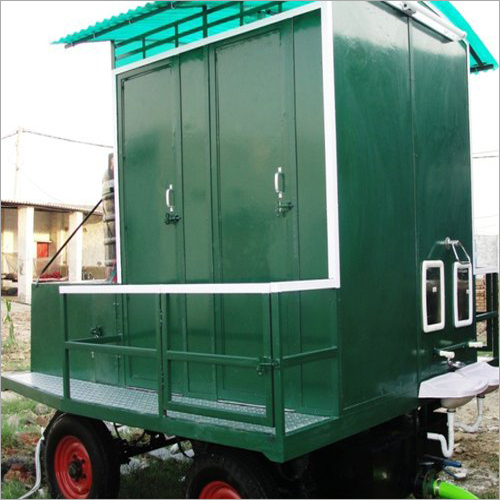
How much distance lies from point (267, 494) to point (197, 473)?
19.4 inches

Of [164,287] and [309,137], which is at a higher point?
[309,137]

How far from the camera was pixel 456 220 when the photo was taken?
16.2ft

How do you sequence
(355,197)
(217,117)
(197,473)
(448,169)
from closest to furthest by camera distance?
(197,473) → (355,197) → (217,117) → (448,169)

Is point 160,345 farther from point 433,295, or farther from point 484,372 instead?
point 484,372

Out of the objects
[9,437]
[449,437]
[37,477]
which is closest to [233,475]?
[449,437]

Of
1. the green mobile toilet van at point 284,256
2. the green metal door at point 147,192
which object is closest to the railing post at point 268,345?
the green mobile toilet van at point 284,256

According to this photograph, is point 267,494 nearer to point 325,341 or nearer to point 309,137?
point 325,341

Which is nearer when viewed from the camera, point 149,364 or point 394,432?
point 394,432

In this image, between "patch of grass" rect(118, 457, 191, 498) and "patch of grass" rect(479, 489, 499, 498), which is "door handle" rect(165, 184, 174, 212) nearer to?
"patch of grass" rect(118, 457, 191, 498)

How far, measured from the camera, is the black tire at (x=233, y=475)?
3350 mm

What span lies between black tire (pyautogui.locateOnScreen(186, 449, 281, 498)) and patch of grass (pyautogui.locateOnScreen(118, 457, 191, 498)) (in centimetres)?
137

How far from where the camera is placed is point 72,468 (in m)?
4.58

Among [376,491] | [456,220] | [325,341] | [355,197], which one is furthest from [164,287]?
[456,220]

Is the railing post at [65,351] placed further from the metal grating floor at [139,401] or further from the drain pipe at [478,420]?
the drain pipe at [478,420]
